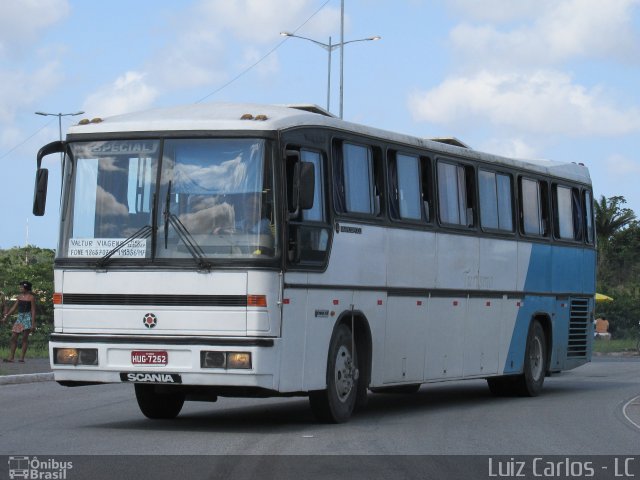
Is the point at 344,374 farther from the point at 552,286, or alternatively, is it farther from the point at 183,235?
the point at 552,286

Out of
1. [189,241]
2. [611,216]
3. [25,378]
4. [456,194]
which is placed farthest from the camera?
[611,216]

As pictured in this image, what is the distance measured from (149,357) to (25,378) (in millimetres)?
10210

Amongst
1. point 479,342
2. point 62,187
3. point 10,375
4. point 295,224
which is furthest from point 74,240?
point 10,375

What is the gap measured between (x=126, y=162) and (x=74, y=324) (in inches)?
69.5

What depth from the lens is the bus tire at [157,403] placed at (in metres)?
16.1

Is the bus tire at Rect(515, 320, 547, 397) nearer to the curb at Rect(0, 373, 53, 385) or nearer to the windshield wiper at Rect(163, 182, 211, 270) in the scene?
the curb at Rect(0, 373, 53, 385)

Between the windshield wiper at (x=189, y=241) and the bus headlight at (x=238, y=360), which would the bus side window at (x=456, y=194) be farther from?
the bus headlight at (x=238, y=360)

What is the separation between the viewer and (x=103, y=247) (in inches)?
580

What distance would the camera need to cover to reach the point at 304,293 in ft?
48.9
